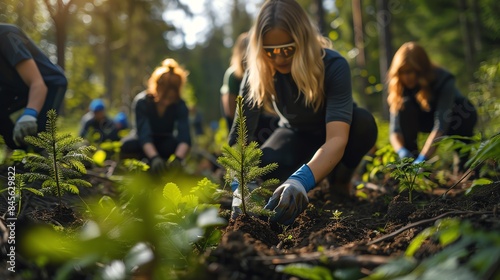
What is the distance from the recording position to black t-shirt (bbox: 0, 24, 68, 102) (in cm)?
300

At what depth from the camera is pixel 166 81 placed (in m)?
4.79

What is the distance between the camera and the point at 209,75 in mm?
34469

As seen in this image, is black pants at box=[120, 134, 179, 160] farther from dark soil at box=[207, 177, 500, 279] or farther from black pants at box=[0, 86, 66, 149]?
dark soil at box=[207, 177, 500, 279]

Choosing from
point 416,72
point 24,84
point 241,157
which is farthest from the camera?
point 416,72

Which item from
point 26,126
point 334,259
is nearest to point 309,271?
point 334,259

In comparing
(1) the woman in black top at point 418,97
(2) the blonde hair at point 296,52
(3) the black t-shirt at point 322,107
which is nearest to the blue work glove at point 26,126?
(3) the black t-shirt at point 322,107

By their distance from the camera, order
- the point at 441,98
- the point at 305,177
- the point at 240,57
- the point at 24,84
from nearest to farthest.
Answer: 1. the point at 305,177
2. the point at 24,84
3. the point at 441,98
4. the point at 240,57

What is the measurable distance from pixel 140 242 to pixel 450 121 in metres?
3.46

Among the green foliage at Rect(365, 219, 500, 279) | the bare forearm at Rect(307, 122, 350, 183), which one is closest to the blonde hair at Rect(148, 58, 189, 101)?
the bare forearm at Rect(307, 122, 350, 183)

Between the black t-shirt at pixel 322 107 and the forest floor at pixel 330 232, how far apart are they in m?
0.52

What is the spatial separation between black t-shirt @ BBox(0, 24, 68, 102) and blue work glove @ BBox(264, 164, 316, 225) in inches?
83.3

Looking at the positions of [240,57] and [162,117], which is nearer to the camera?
[240,57]

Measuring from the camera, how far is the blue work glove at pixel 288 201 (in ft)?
6.19

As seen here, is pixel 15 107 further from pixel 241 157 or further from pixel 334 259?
pixel 334 259
